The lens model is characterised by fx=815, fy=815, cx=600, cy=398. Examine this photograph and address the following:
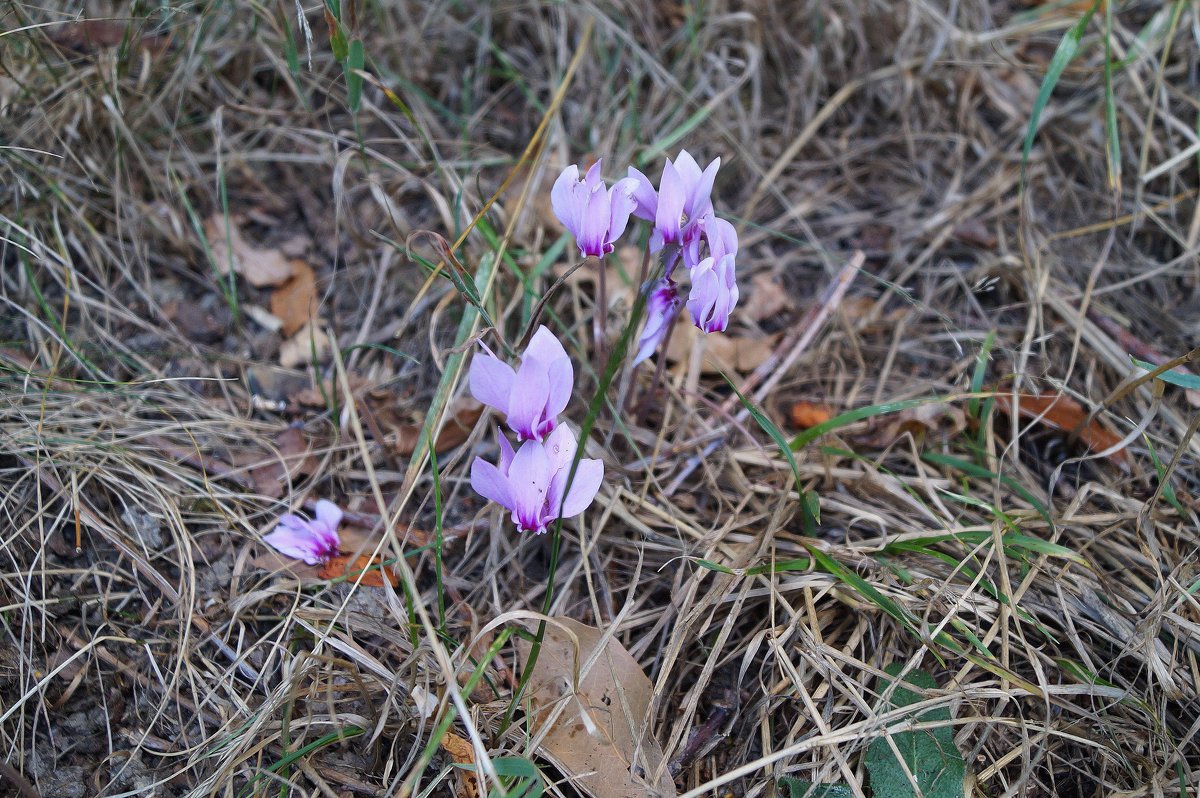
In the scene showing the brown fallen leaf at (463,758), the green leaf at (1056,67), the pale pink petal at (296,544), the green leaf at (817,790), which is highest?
the green leaf at (1056,67)

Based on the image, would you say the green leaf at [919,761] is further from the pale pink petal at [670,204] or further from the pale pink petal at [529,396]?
the pale pink petal at [670,204]

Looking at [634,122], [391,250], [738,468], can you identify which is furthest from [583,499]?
[634,122]

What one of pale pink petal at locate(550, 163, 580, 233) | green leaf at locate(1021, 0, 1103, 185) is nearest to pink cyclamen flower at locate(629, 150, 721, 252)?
pale pink petal at locate(550, 163, 580, 233)

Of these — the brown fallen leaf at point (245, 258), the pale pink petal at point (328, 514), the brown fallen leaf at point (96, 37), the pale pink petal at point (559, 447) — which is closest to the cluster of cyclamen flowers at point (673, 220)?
the pale pink petal at point (559, 447)

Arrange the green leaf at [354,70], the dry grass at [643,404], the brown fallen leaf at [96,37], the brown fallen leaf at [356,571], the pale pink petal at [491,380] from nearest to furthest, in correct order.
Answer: the pale pink petal at [491,380]
the dry grass at [643,404]
the brown fallen leaf at [356,571]
the green leaf at [354,70]
the brown fallen leaf at [96,37]

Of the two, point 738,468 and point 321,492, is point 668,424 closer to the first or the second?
point 738,468

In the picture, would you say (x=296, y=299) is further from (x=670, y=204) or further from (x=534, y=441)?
(x=670, y=204)

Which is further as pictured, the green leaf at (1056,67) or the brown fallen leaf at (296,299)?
the brown fallen leaf at (296,299)

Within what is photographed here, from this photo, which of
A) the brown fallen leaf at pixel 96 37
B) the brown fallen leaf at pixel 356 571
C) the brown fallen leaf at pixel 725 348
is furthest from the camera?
the brown fallen leaf at pixel 96 37
